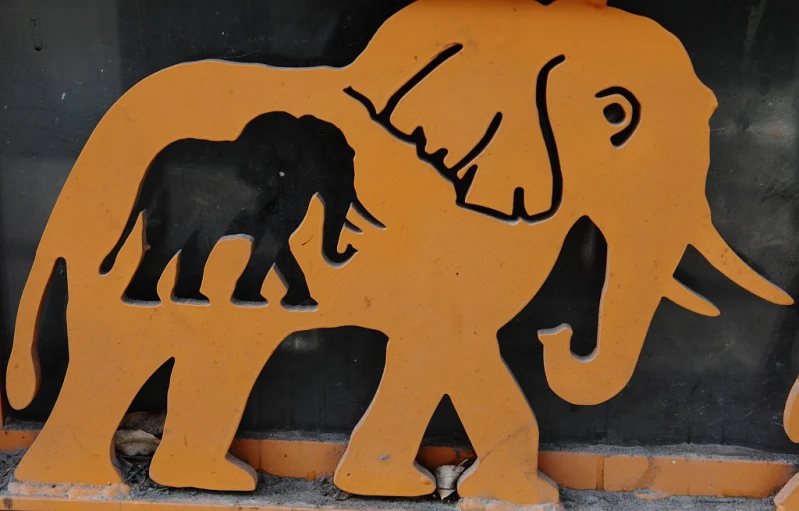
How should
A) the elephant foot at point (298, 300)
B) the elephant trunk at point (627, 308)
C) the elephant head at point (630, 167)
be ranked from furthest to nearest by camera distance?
the elephant foot at point (298, 300)
the elephant trunk at point (627, 308)
the elephant head at point (630, 167)

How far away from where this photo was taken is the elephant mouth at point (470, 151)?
7.31 feet

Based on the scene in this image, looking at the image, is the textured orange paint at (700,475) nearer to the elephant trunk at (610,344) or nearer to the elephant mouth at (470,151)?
the elephant trunk at (610,344)

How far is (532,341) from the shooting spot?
2.48m

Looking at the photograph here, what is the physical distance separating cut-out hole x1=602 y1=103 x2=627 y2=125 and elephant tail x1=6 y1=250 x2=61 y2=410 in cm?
204

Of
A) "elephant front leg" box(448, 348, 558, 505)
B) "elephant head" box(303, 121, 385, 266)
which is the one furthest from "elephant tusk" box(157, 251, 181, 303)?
"elephant front leg" box(448, 348, 558, 505)

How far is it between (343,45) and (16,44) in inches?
48.1

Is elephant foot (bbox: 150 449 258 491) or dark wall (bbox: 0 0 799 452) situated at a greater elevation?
dark wall (bbox: 0 0 799 452)

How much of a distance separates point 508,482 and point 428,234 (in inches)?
37.6

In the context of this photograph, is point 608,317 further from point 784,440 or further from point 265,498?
point 265,498

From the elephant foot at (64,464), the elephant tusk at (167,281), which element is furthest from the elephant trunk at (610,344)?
the elephant foot at (64,464)

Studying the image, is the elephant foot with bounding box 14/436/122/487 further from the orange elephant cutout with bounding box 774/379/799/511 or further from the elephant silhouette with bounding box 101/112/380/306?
the orange elephant cutout with bounding box 774/379/799/511

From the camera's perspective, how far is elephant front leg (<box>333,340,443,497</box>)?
2.35 m

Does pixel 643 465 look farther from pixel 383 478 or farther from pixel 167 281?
pixel 167 281

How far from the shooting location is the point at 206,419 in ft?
7.88
